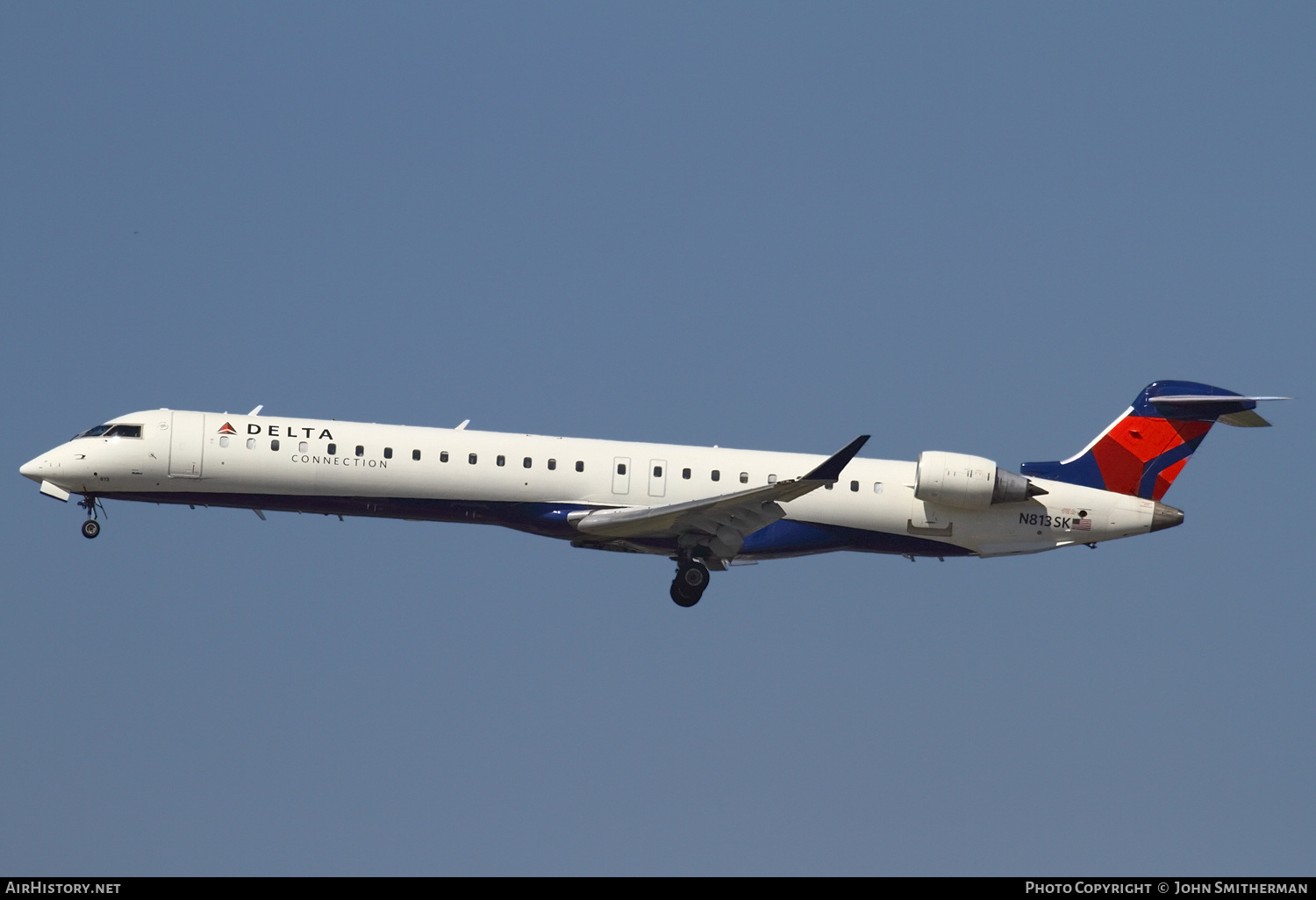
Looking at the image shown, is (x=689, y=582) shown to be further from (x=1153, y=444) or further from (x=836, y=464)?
(x=1153, y=444)

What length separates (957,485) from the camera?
31906mm

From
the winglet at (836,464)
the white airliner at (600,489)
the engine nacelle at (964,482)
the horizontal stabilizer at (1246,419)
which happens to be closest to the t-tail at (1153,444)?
the horizontal stabilizer at (1246,419)

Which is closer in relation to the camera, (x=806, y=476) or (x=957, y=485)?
(x=806, y=476)

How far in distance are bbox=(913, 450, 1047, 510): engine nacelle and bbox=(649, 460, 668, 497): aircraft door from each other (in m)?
4.90

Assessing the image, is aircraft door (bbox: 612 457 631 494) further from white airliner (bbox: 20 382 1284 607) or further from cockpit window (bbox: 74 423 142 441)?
cockpit window (bbox: 74 423 142 441)

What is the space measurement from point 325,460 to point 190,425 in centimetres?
268

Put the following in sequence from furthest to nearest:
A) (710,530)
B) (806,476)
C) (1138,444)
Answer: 1. (1138,444)
2. (710,530)
3. (806,476)

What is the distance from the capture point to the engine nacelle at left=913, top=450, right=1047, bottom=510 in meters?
31.9

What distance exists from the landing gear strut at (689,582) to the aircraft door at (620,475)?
1879mm

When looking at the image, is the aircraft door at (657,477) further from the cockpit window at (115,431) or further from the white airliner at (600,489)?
the cockpit window at (115,431)
